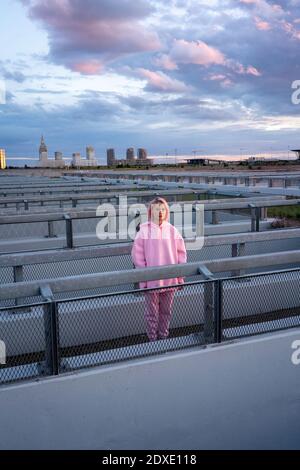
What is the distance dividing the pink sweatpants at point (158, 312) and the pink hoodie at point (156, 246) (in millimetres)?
309

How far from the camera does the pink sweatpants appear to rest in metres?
4.54

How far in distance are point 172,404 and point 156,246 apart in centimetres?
160

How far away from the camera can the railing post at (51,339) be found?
12.1 ft

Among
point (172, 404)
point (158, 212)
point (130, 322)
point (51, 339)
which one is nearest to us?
point (51, 339)

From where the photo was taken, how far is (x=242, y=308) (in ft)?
16.7

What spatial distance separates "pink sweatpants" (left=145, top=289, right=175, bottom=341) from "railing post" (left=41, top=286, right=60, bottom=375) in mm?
1108

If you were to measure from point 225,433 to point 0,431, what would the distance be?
6.34ft

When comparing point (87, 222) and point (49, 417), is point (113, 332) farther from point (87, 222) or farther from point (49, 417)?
point (87, 222)

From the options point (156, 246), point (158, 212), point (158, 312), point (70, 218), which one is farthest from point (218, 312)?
point (70, 218)

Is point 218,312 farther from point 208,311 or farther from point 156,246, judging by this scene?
point 156,246

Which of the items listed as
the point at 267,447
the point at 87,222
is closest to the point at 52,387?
the point at 267,447

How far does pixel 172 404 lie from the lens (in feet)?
13.3

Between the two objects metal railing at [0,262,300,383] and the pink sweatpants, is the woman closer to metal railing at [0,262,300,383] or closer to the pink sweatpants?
the pink sweatpants

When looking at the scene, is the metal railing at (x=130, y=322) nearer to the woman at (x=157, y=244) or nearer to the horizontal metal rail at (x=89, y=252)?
the woman at (x=157, y=244)
